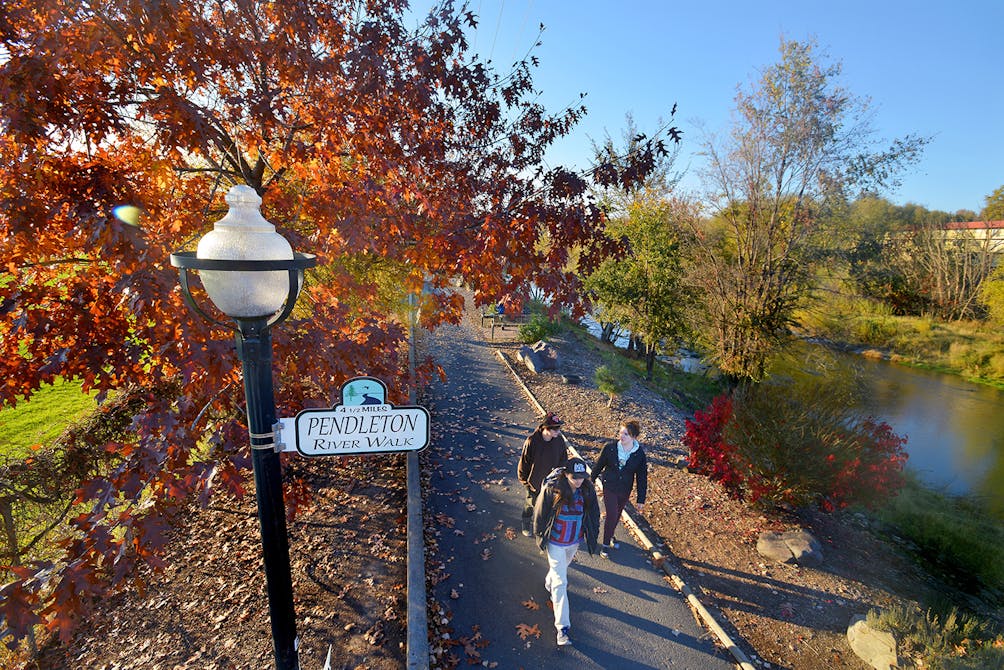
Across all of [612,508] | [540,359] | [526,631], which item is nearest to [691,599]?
[612,508]

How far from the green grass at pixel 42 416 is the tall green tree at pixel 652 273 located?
15.1 m

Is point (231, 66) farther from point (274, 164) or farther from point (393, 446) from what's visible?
point (393, 446)

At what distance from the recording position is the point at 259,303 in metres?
1.82

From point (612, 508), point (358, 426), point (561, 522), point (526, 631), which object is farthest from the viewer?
point (612, 508)

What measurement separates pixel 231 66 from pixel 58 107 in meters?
1.35

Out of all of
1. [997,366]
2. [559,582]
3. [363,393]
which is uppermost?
[363,393]

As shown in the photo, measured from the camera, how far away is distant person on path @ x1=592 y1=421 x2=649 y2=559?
18.3 ft

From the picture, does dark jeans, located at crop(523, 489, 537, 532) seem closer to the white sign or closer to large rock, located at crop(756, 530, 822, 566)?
large rock, located at crop(756, 530, 822, 566)

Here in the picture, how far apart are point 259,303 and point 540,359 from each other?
12.8m

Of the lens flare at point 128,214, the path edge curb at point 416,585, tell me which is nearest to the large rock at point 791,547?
the path edge curb at point 416,585

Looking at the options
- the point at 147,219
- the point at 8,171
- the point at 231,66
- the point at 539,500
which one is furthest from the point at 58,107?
the point at 539,500

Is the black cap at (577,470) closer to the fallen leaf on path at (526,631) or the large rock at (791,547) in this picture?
the fallen leaf on path at (526,631)

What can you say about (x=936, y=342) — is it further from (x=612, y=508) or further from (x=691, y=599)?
(x=612, y=508)

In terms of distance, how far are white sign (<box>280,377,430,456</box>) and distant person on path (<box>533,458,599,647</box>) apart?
2666mm
